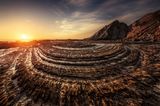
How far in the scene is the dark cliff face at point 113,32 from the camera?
1644 inches

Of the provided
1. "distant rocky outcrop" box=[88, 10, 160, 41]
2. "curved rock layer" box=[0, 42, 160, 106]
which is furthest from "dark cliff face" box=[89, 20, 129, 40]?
"curved rock layer" box=[0, 42, 160, 106]

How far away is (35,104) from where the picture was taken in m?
9.07

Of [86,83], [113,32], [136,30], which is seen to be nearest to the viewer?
[86,83]

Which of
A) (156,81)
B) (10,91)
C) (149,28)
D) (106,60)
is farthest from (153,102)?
(149,28)

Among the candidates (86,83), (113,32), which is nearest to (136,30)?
(113,32)

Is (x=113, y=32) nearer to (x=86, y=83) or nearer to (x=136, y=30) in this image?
(x=136, y=30)

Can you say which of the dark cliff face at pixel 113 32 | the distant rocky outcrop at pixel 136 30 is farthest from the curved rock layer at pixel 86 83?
the dark cliff face at pixel 113 32

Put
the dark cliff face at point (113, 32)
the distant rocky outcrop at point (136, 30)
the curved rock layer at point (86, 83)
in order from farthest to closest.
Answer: the dark cliff face at point (113, 32)
the distant rocky outcrop at point (136, 30)
the curved rock layer at point (86, 83)

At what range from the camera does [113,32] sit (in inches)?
1704

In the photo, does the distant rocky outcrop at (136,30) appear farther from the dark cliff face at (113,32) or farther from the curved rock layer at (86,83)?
the curved rock layer at (86,83)

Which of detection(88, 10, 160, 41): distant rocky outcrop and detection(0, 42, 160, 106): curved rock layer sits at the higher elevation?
detection(88, 10, 160, 41): distant rocky outcrop

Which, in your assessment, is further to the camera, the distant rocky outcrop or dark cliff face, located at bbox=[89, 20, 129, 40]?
dark cliff face, located at bbox=[89, 20, 129, 40]

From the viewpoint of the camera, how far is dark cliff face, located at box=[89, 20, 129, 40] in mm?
41769

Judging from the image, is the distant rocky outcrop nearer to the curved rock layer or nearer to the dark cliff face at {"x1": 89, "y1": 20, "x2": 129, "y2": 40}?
the dark cliff face at {"x1": 89, "y1": 20, "x2": 129, "y2": 40}
